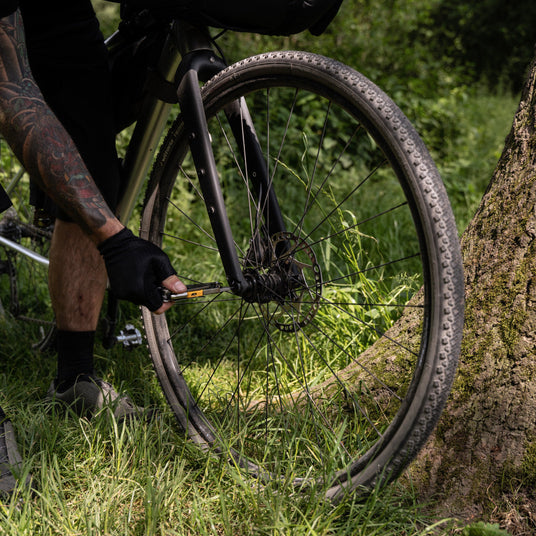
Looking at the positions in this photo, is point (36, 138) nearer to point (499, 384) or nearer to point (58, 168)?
point (58, 168)

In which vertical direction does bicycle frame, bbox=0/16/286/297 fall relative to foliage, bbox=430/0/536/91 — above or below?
below

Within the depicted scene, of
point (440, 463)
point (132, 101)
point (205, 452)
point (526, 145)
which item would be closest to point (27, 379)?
point (205, 452)

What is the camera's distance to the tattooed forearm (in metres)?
1.41

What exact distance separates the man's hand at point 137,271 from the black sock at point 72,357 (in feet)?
2.05

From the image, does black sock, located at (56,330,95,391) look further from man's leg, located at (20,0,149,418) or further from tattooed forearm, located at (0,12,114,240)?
tattooed forearm, located at (0,12,114,240)

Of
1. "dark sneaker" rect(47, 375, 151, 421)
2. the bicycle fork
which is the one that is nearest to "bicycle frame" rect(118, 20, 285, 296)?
the bicycle fork

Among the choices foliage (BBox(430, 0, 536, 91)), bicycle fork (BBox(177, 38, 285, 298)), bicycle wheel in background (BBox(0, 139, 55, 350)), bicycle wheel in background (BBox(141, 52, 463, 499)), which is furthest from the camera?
foliage (BBox(430, 0, 536, 91))

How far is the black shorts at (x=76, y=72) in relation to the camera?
1675 mm

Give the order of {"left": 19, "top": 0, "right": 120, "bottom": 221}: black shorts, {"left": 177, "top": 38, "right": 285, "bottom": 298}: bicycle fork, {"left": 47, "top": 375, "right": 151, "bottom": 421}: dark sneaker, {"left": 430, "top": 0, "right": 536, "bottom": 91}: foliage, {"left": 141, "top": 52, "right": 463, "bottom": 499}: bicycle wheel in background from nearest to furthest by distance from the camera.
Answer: {"left": 141, "top": 52, "right": 463, "bottom": 499}: bicycle wheel in background, {"left": 177, "top": 38, "right": 285, "bottom": 298}: bicycle fork, {"left": 19, "top": 0, "right": 120, "bottom": 221}: black shorts, {"left": 47, "top": 375, "right": 151, "bottom": 421}: dark sneaker, {"left": 430, "top": 0, "right": 536, "bottom": 91}: foliage

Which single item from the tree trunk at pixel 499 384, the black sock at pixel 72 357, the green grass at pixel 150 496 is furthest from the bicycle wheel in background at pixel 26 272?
the tree trunk at pixel 499 384

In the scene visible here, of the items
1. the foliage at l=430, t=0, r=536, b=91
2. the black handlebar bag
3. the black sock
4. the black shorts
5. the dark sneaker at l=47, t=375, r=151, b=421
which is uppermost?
the foliage at l=430, t=0, r=536, b=91

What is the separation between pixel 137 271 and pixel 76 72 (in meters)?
0.69

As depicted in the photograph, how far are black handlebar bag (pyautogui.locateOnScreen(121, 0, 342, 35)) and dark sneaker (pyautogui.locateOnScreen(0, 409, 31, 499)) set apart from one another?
1.07 m

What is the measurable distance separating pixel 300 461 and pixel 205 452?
0.24m
